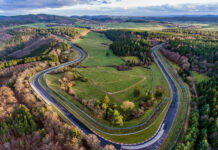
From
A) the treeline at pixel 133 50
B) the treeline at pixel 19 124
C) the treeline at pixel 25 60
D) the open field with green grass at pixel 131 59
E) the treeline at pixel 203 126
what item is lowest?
the treeline at pixel 19 124

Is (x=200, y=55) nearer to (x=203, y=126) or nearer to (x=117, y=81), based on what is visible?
(x=117, y=81)

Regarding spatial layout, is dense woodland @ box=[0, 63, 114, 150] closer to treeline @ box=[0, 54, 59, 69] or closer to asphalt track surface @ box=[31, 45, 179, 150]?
asphalt track surface @ box=[31, 45, 179, 150]

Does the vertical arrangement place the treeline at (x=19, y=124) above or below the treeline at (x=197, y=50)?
below

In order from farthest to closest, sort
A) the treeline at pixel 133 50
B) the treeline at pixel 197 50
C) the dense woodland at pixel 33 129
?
the treeline at pixel 133 50 → the treeline at pixel 197 50 → the dense woodland at pixel 33 129

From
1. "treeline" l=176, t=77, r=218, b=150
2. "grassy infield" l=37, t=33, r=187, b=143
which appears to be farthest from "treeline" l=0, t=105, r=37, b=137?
"treeline" l=176, t=77, r=218, b=150

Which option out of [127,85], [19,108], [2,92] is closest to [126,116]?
[127,85]

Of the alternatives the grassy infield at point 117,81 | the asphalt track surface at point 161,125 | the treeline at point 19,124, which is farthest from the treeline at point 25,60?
the treeline at point 19,124

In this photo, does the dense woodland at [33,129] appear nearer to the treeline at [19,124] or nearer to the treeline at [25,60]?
the treeline at [19,124]

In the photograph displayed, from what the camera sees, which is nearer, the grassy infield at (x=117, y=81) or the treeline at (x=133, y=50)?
the grassy infield at (x=117, y=81)
